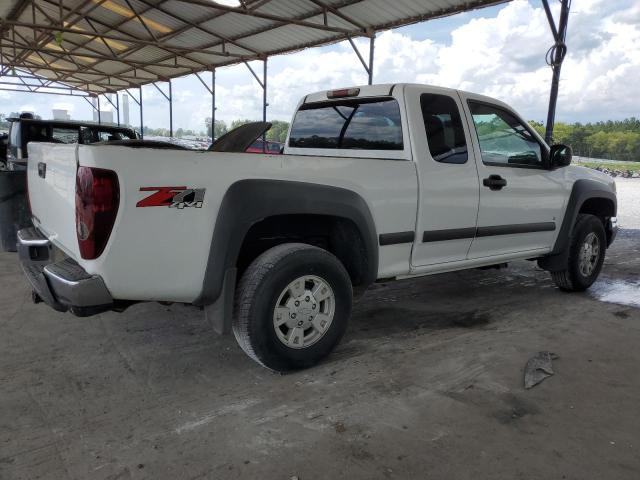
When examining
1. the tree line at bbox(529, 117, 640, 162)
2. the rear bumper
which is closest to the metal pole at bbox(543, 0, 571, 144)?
the rear bumper

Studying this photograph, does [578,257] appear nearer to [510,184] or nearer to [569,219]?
[569,219]

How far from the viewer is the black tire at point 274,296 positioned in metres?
2.63

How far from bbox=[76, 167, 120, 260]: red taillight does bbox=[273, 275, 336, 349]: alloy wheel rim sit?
1006mm

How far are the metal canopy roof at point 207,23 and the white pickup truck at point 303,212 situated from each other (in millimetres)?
5960

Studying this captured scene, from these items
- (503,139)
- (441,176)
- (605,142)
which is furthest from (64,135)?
(605,142)

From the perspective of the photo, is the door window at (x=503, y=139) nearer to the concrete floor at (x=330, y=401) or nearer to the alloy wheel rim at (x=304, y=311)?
the concrete floor at (x=330, y=401)

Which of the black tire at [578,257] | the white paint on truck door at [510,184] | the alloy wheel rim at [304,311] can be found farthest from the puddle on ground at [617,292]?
the alloy wheel rim at [304,311]

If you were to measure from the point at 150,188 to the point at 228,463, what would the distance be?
130cm

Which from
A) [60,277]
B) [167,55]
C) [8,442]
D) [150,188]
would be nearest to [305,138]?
[150,188]

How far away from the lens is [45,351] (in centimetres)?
311

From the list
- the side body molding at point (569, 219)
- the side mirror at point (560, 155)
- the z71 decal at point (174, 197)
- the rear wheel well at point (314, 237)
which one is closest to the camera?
the z71 decal at point (174, 197)

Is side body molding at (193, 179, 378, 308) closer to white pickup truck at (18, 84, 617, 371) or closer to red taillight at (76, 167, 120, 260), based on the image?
white pickup truck at (18, 84, 617, 371)

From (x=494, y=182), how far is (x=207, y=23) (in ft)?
38.9

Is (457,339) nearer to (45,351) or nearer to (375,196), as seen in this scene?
(375,196)
